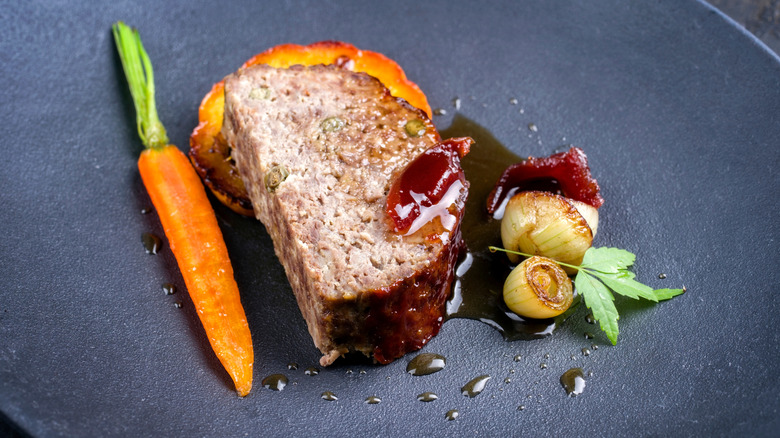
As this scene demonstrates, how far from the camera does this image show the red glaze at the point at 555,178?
3.86m

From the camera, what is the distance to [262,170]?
351cm

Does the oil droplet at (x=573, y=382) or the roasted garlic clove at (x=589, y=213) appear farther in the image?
the roasted garlic clove at (x=589, y=213)

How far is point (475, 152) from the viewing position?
435 cm

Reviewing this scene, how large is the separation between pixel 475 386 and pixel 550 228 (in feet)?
2.89

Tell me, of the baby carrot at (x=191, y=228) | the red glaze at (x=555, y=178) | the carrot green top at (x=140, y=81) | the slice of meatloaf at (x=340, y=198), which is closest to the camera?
the slice of meatloaf at (x=340, y=198)

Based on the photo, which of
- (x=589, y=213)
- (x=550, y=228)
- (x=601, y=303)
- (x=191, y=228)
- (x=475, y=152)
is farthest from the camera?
(x=475, y=152)

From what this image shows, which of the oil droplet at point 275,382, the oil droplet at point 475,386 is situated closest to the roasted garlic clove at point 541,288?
the oil droplet at point 475,386

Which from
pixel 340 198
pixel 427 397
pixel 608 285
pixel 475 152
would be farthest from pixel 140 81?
pixel 608 285

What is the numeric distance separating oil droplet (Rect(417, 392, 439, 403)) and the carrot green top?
2207 mm

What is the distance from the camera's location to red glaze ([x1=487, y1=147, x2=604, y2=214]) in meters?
3.86

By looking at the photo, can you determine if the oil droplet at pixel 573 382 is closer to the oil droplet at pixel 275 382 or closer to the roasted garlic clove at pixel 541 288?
the roasted garlic clove at pixel 541 288

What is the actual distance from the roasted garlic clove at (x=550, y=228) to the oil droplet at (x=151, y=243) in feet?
6.55

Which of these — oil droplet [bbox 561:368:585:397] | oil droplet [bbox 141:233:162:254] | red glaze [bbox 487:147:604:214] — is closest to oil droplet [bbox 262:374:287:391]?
oil droplet [bbox 141:233:162:254]

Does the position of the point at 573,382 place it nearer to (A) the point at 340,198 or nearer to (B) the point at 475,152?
(A) the point at 340,198
